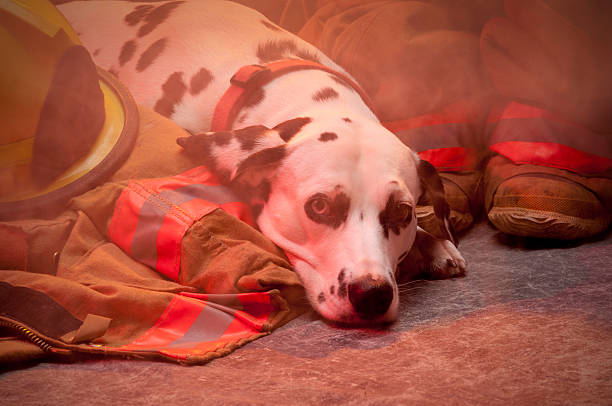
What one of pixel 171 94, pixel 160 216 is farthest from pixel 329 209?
pixel 171 94

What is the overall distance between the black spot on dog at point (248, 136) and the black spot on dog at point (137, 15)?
1.09 m

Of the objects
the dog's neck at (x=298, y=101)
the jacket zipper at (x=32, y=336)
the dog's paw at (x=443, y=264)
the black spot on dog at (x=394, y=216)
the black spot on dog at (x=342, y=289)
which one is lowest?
the dog's paw at (x=443, y=264)

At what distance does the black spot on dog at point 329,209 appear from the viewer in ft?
4.07

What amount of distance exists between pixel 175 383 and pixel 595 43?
1.72m

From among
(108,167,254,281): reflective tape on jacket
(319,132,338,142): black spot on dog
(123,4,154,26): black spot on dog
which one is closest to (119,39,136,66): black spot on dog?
(123,4,154,26): black spot on dog

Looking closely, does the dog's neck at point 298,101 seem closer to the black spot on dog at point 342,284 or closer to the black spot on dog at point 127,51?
A: the black spot on dog at point 342,284

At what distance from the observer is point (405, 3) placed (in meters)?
2.28

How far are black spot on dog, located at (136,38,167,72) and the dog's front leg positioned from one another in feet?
4.29

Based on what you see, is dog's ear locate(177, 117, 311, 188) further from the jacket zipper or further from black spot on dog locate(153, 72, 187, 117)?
the jacket zipper

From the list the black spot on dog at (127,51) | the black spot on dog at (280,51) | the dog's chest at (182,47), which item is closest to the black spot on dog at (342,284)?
the dog's chest at (182,47)

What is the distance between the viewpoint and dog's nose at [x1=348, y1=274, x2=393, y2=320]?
3.58 feet

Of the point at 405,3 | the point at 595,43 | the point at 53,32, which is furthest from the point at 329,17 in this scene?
the point at 53,32

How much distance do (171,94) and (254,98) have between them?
1.45 feet

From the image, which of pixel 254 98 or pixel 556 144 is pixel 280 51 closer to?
pixel 254 98
